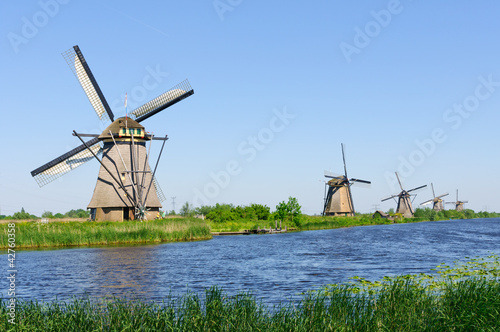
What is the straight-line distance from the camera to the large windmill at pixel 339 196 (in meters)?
85.1

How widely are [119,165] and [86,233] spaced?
7.80 m

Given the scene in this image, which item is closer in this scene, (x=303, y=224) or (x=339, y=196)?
(x=303, y=224)

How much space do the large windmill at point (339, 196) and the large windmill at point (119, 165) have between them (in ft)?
159

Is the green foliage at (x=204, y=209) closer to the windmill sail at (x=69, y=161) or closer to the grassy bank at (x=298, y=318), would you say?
the windmill sail at (x=69, y=161)

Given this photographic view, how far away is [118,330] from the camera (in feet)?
30.0

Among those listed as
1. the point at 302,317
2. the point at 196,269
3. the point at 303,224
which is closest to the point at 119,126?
the point at 196,269

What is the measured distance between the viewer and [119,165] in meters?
41.2

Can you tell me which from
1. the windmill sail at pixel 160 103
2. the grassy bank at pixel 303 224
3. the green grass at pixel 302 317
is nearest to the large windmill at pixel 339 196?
the grassy bank at pixel 303 224

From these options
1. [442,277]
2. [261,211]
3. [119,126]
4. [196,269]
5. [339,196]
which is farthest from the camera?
[339,196]

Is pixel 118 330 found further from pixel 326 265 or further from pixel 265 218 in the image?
pixel 265 218

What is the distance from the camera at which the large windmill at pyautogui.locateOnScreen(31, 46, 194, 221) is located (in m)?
40.7

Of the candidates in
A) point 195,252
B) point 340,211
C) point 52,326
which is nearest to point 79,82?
point 195,252

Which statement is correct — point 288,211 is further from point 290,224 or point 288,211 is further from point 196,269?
point 196,269

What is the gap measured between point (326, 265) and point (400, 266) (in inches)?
140
